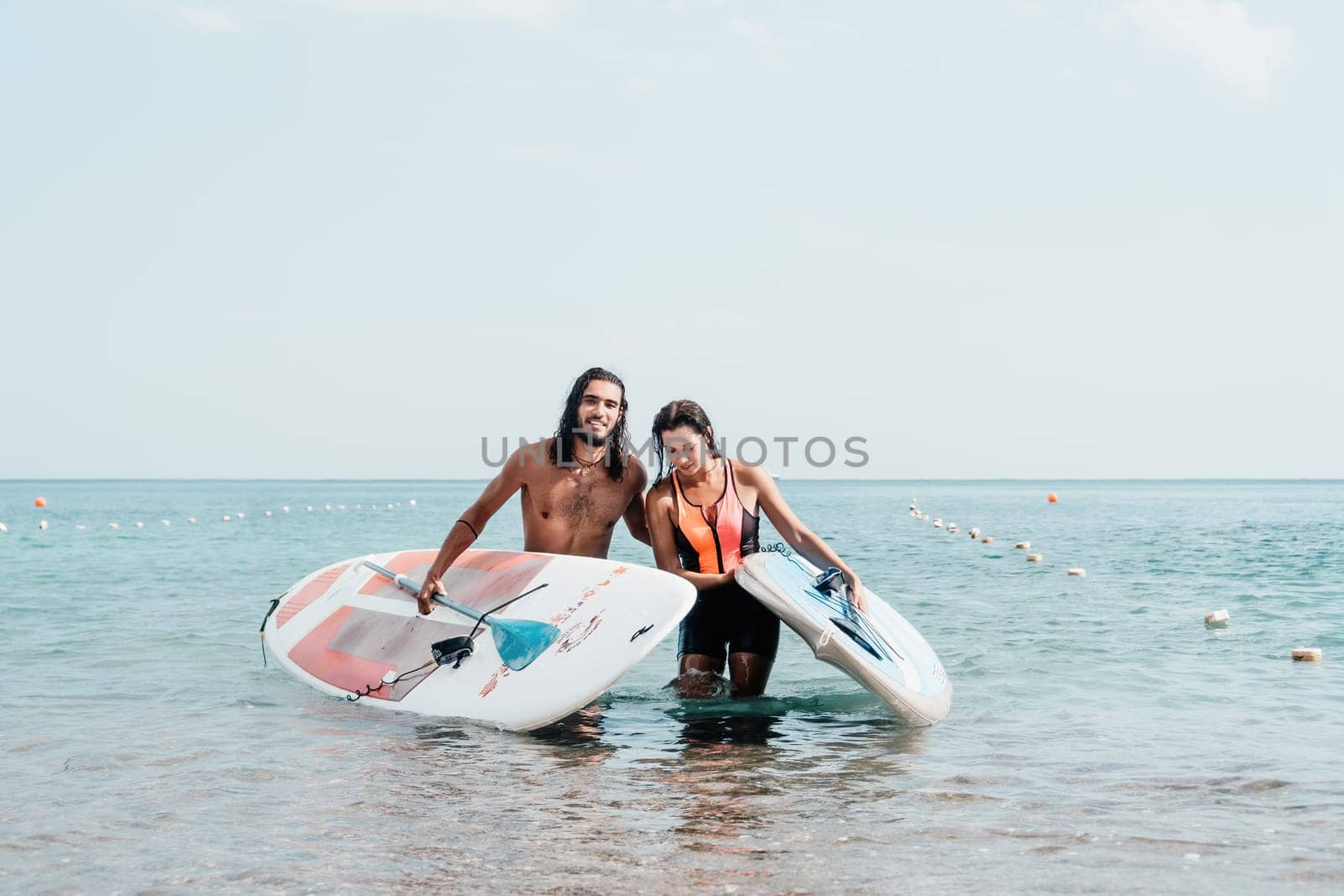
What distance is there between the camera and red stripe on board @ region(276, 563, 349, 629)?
805 centimetres

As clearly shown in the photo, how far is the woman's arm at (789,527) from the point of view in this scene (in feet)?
19.4

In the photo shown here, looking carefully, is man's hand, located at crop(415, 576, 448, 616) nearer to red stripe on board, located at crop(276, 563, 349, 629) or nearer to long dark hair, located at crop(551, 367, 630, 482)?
long dark hair, located at crop(551, 367, 630, 482)

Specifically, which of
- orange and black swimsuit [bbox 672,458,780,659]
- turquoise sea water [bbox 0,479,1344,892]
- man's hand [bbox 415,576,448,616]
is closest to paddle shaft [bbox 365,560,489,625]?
man's hand [bbox 415,576,448,616]

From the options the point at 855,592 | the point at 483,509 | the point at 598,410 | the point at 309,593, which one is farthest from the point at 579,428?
the point at 309,593

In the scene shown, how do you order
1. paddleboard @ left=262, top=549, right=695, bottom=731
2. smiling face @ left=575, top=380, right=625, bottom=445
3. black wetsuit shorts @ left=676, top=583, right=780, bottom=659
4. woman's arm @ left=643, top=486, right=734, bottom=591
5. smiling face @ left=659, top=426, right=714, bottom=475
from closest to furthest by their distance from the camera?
paddleboard @ left=262, top=549, right=695, bottom=731 → smiling face @ left=659, top=426, right=714, bottom=475 → woman's arm @ left=643, top=486, right=734, bottom=591 → smiling face @ left=575, top=380, right=625, bottom=445 → black wetsuit shorts @ left=676, top=583, right=780, bottom=659

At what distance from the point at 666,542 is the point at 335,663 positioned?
8.04ft

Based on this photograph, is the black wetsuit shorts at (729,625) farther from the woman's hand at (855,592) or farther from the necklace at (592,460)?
the necklace at (592,460)

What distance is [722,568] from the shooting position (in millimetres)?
6000

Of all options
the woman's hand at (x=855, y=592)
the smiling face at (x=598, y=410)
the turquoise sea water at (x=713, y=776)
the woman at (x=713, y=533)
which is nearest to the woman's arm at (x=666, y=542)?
the woman at (x=713, y=533)

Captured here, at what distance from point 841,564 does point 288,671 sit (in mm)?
3639

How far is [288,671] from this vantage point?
7332 mm

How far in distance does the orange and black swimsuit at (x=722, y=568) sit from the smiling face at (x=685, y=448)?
0.60 feet

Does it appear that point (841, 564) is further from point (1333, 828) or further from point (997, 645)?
point (997, 645)

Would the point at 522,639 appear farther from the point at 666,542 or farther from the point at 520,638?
the point at 666,542
